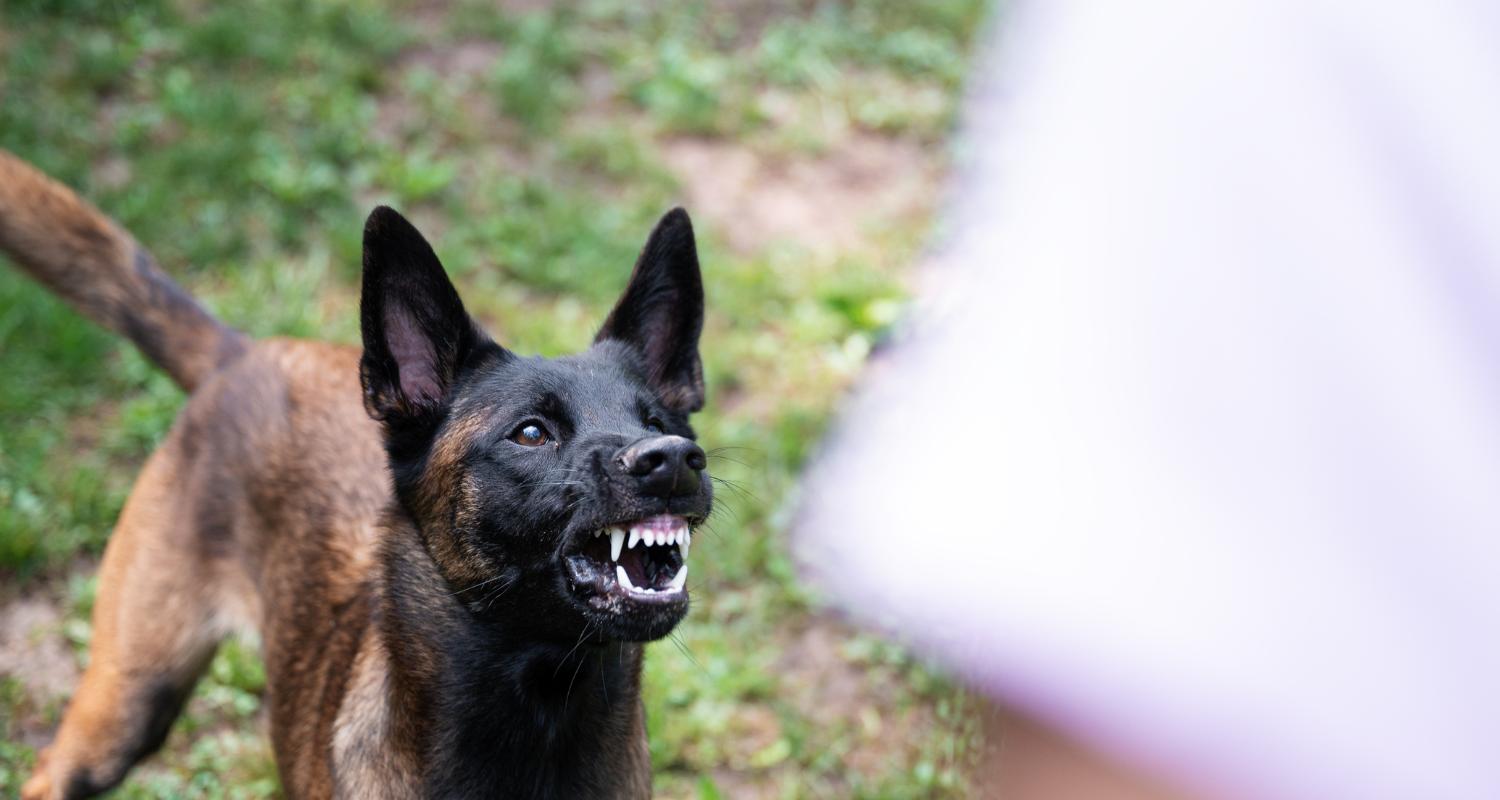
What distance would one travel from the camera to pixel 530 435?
9.48 ft

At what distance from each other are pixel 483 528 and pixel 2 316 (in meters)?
3.70

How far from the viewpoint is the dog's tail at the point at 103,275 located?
12.6 feet

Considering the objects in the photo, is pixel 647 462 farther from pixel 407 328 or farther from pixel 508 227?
pixel 508 227

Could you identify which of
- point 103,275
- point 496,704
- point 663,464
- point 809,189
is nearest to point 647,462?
point 663,464

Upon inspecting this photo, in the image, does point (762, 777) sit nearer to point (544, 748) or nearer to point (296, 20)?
point (544, 748)

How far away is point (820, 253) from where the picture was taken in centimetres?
679

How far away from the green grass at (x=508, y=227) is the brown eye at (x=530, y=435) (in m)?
1.31

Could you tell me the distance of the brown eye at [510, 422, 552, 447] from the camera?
2.88 meters

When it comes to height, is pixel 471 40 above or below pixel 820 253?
above

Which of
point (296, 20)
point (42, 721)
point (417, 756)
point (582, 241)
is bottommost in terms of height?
point (42, 721)

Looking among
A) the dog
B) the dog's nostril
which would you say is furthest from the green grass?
the dog's nostril

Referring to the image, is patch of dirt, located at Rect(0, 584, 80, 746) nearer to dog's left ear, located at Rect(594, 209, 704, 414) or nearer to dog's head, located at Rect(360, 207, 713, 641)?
dog's head, located at Rect(360, 207, 713, 641)

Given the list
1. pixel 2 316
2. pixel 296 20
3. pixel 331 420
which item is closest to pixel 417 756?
pixel 331 420

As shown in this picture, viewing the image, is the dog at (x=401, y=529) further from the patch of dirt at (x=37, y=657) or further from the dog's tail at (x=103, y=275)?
the patch of dirt at (x=37, y=657)
